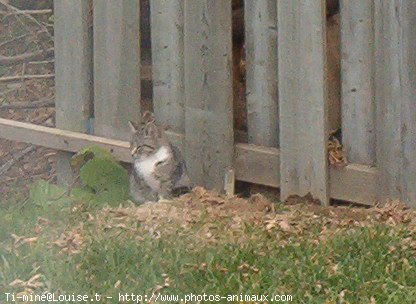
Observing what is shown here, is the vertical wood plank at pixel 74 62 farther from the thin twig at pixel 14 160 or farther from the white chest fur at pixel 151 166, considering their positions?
the thin twig at pixel 14 160

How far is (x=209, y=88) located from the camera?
7.14 metres

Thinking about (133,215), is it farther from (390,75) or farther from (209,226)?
(390,75)

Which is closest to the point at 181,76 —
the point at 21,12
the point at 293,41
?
the point at 293,41

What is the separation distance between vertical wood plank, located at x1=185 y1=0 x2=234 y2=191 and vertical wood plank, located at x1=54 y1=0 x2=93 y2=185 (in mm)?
755

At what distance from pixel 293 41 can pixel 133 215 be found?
1.27m

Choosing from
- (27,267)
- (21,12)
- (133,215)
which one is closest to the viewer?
(27,267)

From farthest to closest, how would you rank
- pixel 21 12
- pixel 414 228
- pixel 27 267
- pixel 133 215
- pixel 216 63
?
pixel 21 12
pixel 216 63
pixel 133 215
pixel 414 228
pixel 27 267

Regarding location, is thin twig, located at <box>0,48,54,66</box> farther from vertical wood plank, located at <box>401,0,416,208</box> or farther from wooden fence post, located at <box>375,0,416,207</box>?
vertical wood plank, located at <box>401,0,416,208</box>

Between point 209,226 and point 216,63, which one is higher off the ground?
point 216,63

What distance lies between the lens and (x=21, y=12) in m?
9.33

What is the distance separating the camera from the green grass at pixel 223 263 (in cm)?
511

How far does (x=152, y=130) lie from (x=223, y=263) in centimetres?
181

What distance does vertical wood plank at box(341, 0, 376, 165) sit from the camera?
661 centimetres

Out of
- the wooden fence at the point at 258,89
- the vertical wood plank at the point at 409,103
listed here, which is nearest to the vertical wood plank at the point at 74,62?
the wooden fence at the point at 258,89
